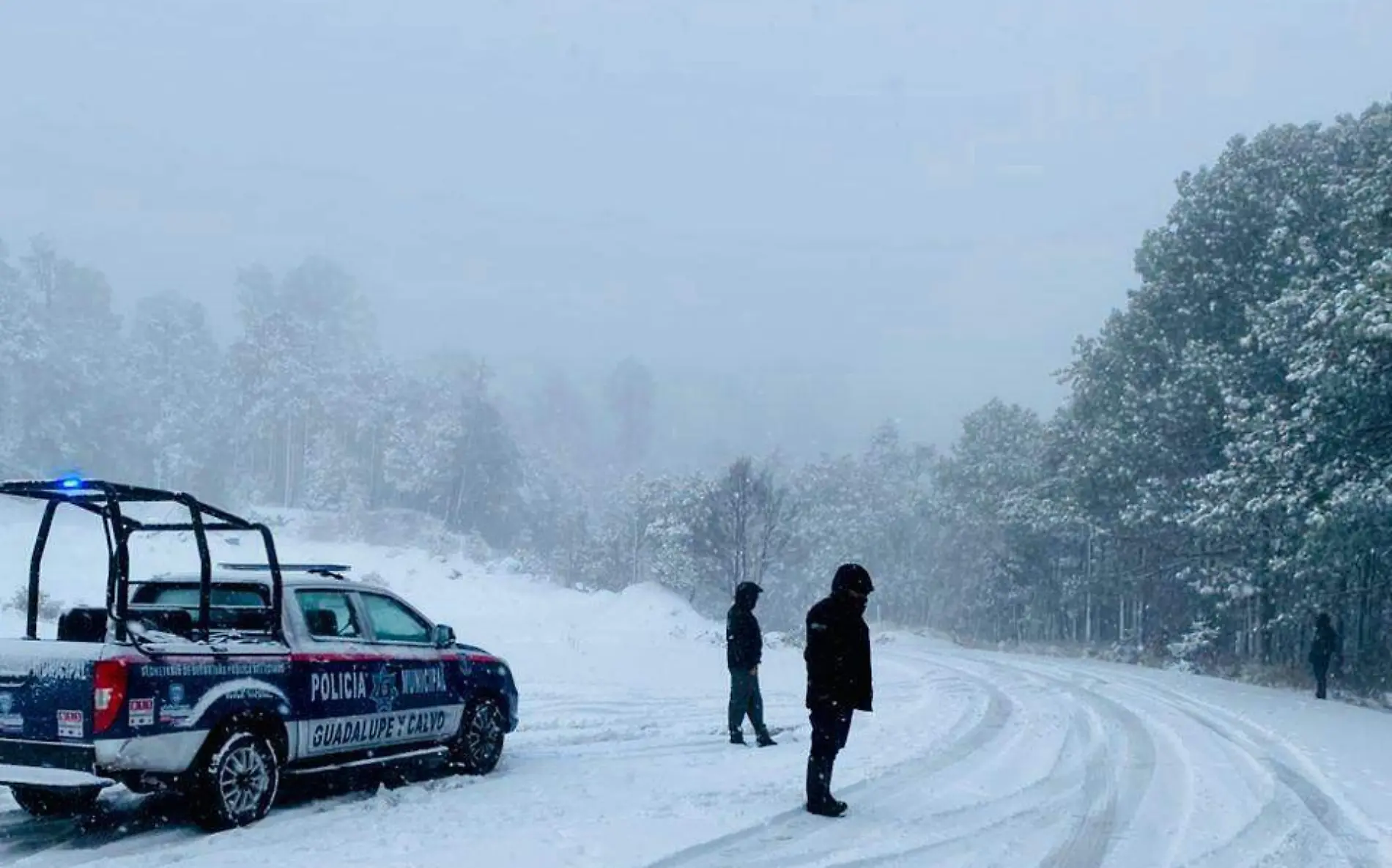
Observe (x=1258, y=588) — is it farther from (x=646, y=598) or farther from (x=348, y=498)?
(x=348, y=498)

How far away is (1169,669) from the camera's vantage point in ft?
109

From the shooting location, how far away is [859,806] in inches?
377

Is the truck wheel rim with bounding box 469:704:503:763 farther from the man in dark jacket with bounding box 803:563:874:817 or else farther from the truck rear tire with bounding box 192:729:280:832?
the man in dark jacket with bounding box 803:563:874:817

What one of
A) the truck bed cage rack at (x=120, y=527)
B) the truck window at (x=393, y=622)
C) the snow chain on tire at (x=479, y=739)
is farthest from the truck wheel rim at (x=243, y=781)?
the snow chain on tire at (x=479, y=739)

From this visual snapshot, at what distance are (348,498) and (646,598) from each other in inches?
1835

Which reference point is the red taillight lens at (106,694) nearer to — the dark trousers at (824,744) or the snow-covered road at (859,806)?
the snow-covered road at (859,806)

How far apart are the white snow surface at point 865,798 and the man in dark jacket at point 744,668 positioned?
1.39 feet

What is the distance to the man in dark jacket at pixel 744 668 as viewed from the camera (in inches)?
510

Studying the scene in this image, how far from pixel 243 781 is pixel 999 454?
2444 inches

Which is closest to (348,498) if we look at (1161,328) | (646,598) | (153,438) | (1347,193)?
(153,438)

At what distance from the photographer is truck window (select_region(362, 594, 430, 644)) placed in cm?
1048

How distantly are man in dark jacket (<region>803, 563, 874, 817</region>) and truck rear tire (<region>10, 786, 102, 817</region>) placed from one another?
532 cm

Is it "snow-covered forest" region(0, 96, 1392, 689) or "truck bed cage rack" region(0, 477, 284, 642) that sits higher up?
"snow-covered forest" region(0, 96, 1392, 689)

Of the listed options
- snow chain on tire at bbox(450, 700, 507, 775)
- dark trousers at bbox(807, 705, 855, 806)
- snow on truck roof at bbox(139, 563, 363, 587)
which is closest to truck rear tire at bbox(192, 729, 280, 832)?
snow on truck roof at bbox(139, 563, 363, 587)
